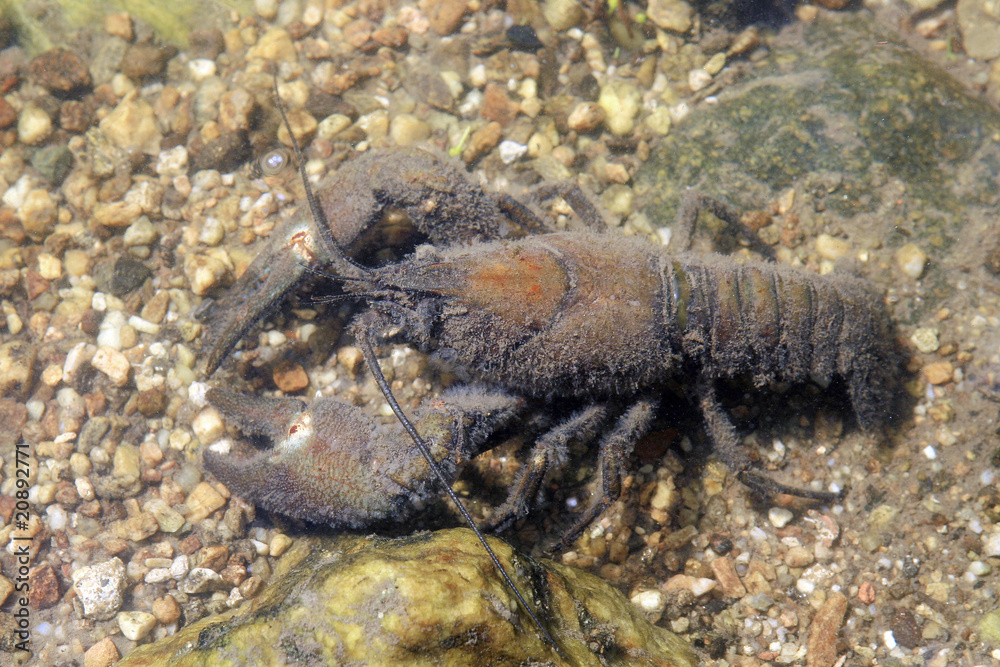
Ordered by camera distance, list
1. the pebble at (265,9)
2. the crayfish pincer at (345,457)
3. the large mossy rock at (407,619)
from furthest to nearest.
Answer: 1. the pebble at (265,9)
2. the crayfish pincer at (345,457)
3. the large mossy rock at (407,619)

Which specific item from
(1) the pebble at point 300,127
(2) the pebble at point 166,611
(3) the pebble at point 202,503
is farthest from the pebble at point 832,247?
(2) the pebble at point 166,611

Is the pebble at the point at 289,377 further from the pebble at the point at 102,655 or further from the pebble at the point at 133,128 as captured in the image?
the pebble at the point at 133,128

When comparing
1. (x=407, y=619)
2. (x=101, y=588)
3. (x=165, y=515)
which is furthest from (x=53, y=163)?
(x=407, y=619)

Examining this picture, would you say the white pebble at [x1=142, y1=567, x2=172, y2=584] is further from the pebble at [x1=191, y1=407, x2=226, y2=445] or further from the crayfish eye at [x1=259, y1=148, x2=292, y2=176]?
the crayfish eye at [x1=259, y1=148, x2=292, y2=176]

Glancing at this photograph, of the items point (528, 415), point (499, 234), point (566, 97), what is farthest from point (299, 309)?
point (566, 97)

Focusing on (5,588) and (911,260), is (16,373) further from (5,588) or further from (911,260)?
(911,260)

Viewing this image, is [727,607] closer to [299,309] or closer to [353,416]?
[353,416]

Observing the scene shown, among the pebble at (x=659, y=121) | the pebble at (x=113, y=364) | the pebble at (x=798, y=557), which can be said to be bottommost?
the pebble at (x=798, y=557)
